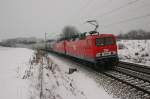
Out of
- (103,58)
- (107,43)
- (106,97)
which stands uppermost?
(107,43)

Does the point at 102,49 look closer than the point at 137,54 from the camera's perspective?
Yes

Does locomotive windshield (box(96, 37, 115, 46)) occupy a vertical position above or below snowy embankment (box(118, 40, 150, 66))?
above

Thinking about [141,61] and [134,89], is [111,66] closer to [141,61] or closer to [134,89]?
[141,61]

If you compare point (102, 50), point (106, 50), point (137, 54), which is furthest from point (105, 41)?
point (137, 54)

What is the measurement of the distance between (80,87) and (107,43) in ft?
20.5

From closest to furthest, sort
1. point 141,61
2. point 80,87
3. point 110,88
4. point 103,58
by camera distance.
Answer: point 110,88 → point 80,87 → point 103,58 → point 141,61

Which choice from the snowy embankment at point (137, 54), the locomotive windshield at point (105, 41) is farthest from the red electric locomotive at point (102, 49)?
the snowy embankment at point (137, 54)

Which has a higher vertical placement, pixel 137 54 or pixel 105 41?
pixel 105 41

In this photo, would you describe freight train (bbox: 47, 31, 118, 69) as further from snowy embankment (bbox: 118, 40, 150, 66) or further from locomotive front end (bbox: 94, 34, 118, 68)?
snowy embankment (bbox: 118, 40, 150, 66)

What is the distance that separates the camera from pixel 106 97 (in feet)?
32.5

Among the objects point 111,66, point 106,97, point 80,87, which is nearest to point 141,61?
point 111,66

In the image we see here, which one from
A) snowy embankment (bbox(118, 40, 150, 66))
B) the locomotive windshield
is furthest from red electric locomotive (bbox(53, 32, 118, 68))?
snowy embankment (bbox(118, 40, 150, 66))

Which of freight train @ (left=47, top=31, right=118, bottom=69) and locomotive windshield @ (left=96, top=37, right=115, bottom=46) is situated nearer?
freight train @ (left=47, top=31, right=118, bottom=69)

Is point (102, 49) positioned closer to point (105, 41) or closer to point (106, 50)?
point (106, 50)
